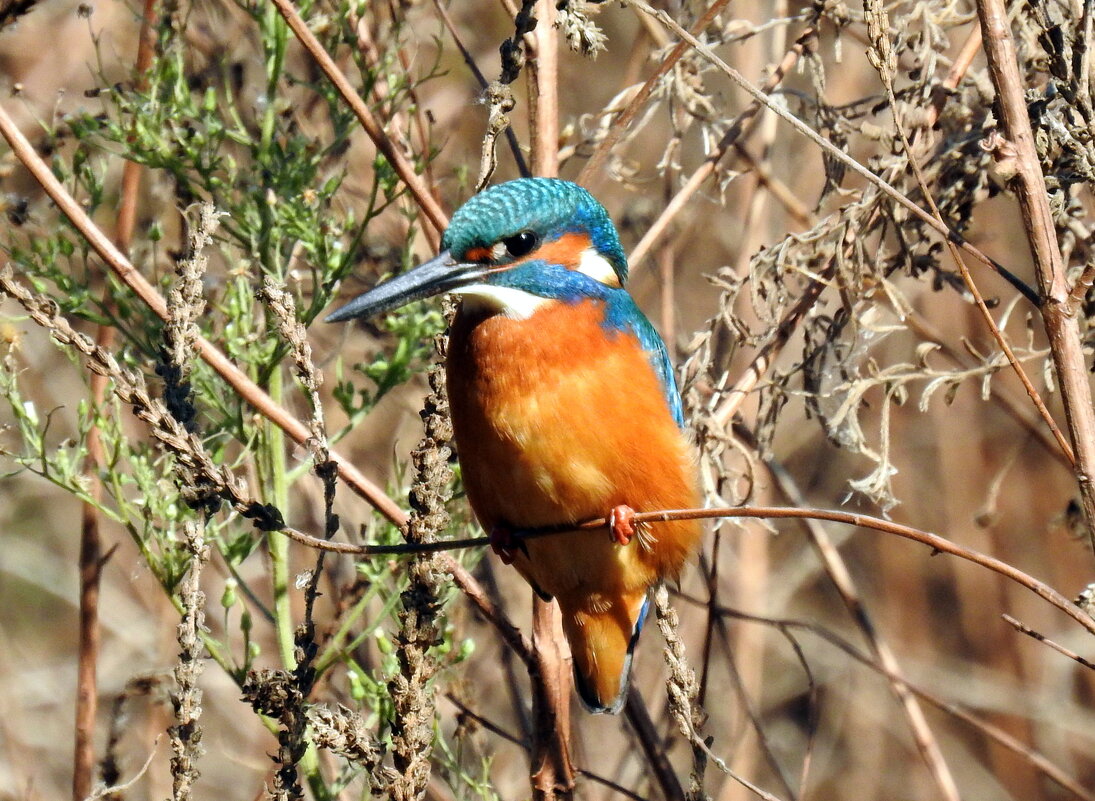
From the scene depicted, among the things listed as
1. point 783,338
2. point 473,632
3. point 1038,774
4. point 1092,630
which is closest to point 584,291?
point 783,338

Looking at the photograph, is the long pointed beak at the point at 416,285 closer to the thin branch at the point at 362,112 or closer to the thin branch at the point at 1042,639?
the thin branch at the point at 362,112

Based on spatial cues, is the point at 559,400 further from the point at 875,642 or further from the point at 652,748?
the point at 875,642

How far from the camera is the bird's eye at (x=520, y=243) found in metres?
2.58

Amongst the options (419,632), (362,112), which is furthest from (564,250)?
(419,632)

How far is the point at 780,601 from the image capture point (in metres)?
5.54

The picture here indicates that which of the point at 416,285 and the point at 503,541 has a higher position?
the point at 416,285

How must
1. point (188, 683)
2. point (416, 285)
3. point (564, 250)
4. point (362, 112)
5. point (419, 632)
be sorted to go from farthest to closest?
point (564, 250) → point (362, 112) → point (416, 285) → point (419, 632) → point (188, 683)

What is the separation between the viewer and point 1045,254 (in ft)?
6.08

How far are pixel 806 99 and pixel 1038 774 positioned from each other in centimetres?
400

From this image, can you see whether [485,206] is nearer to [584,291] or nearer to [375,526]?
[584,291]

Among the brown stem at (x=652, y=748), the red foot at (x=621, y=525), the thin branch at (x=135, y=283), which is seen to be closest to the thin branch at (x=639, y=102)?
the red foot at (x=621, y=525)

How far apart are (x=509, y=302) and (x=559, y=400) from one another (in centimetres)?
26

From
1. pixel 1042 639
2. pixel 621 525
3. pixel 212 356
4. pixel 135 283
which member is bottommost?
pixel 1042 639

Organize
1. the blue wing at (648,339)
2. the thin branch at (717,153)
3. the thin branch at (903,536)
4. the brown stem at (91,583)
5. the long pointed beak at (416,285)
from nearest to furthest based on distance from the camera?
the thin branch at (903,536)
the long pointed beak at (416,285)
the blue wing at (648,339)
the thin branch at (717,153)
the brown stem at (91,583)
